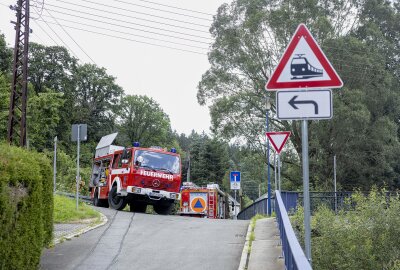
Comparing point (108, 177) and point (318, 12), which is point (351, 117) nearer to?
point (318, 12)

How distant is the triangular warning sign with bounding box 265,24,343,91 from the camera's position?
568 centimetres

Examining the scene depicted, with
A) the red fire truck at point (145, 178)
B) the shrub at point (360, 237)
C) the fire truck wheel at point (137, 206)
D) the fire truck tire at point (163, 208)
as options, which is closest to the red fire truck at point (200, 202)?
the fire truck wheel at point (137, 206)

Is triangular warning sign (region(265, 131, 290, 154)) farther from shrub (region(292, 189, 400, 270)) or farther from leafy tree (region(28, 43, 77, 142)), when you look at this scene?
leafy tree (region(28, 43, 77, 142))

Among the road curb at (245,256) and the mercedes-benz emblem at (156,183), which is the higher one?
the mercedes-benz emblem at (156,183)

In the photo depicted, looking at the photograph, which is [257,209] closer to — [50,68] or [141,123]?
[50,68]

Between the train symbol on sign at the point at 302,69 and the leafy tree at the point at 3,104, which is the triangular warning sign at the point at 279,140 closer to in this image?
the train symbol on sign at the point at 302,69

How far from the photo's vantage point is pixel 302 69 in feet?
19.0

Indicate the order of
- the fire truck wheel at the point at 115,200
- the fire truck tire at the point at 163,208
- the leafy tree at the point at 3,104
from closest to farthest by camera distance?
the fire truck wheel at the point at 115,200 → the fire truck tire at the point at 163,208 → the leafy tree at the point at 3,104

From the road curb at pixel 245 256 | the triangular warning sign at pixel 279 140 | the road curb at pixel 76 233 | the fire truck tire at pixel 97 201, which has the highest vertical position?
the triangular warning sign at pixel 279 140

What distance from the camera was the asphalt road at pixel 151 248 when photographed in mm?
9617

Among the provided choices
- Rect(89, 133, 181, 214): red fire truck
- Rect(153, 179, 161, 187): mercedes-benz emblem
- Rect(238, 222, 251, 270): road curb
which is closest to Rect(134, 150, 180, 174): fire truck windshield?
Rect(89, 133, 181, 214): red fire truck

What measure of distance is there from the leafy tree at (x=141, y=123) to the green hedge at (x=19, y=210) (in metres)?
73.9

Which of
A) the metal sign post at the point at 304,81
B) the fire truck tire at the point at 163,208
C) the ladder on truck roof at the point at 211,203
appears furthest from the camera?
the ladder on truck roof at the point at 211,203

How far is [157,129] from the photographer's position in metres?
82.6
